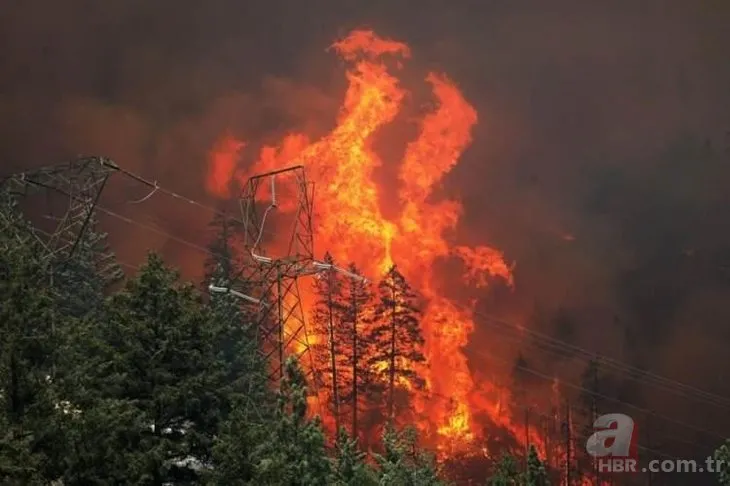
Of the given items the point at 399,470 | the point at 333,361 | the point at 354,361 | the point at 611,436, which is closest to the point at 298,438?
the point at 399,470

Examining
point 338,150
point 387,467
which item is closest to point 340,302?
point 338,150

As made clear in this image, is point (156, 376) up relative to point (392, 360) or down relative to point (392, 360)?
down

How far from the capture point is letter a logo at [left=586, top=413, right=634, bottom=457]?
57000mm

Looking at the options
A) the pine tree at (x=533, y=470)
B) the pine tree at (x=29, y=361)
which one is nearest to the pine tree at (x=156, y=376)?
the pine tree at (x=29, y=361)

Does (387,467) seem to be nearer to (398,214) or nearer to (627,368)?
(398,214)

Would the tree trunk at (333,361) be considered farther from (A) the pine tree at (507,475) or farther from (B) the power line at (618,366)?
(A) the pine tree at (507,475)

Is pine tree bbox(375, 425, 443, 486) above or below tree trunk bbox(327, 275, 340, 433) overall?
below

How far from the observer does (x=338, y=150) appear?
6581cm

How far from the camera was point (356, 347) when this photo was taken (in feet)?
163

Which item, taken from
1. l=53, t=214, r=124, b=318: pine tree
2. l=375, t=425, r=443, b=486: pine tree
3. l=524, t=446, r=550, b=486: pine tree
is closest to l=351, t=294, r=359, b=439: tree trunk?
l=53, t=214, r=124, b=318: pine tree

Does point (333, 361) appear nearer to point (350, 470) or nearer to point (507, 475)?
point (507, 475)
